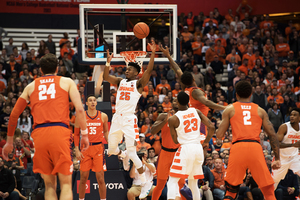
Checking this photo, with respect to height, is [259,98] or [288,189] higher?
[259,98]

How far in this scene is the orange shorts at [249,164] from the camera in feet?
19.1

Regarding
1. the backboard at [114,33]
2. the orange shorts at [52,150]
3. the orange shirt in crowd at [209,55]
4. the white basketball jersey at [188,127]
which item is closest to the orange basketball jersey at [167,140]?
the white basketball jersey at [188,127]

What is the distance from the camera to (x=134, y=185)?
418 inches

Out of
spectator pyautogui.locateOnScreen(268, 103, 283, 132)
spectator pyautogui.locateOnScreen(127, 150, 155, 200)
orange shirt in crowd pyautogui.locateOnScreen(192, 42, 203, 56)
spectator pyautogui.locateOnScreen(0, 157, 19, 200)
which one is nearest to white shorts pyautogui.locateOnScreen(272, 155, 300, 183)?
spectator pyautogui.locateOnScreen(127, 150, 155, 200)

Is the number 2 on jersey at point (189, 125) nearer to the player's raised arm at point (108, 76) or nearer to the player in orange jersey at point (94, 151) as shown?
the player's raised arm at point (108, 76)

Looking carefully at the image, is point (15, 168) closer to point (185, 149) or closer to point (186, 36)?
point (185, 149)

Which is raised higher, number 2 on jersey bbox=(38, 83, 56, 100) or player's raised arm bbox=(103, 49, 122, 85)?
player's raised arm bbox=(103, 49, 122, 85)

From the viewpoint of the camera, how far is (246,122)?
19.6 feet

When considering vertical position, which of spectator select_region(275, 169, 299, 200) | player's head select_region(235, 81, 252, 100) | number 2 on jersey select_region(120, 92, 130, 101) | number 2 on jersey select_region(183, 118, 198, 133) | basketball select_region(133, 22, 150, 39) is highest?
basketball select_region(133, 22, 150, 39)

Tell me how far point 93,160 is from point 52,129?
3.32m

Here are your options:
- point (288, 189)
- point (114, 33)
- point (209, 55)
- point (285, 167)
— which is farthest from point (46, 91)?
point (209, 55)

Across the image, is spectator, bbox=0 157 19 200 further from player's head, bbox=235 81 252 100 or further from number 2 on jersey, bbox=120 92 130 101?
player's head, bbox=235 81 252 100

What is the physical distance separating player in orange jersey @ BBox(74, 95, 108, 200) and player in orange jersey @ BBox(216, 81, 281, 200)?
3119 millimetres

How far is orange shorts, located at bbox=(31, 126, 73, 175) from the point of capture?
504cm
